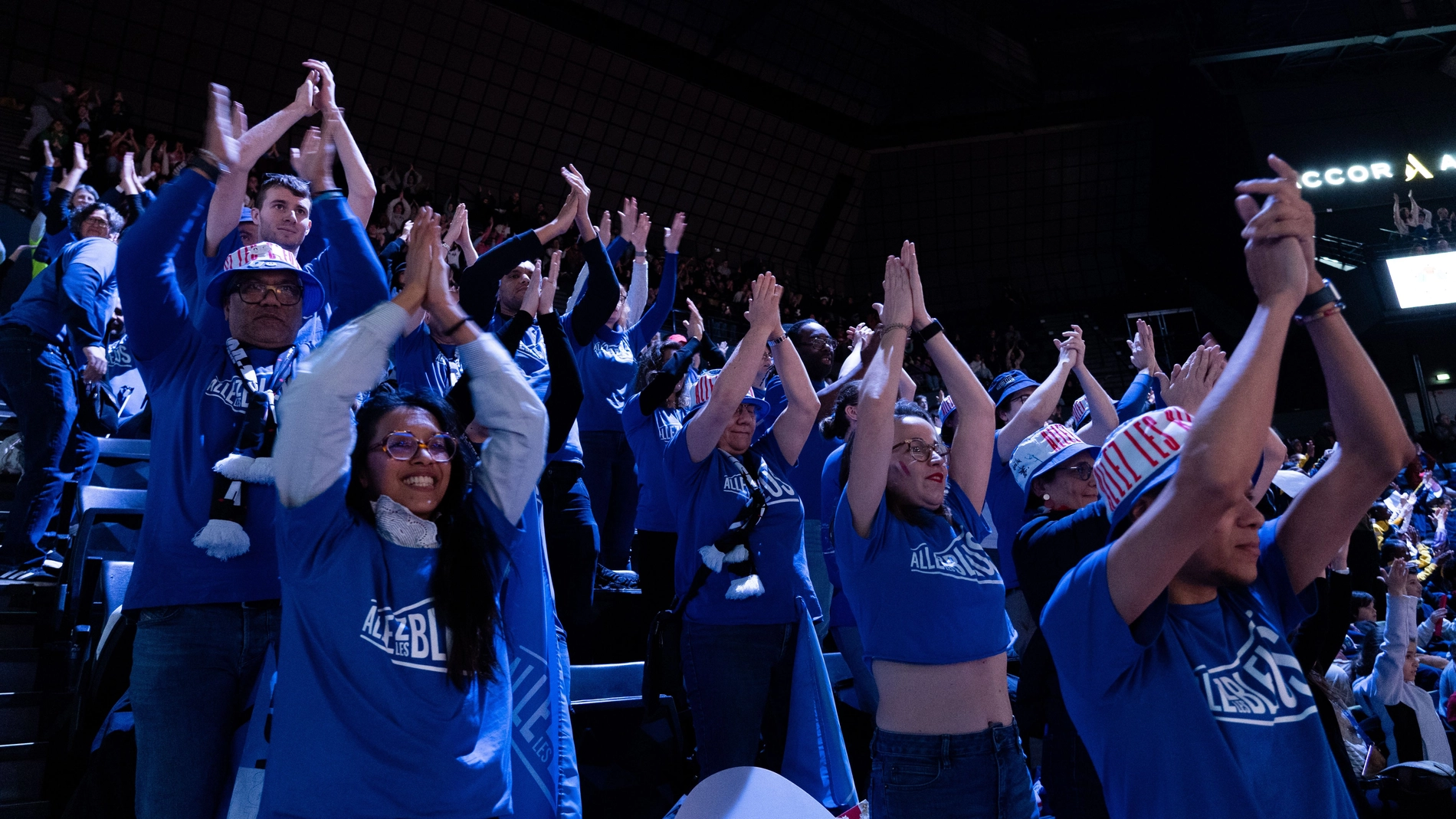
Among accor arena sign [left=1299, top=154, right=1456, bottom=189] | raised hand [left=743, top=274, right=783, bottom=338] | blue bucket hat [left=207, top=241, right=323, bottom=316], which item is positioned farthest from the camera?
accor arena sign [left=1299, top=154, right=1456, bottom=189]

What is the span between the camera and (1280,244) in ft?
5.58

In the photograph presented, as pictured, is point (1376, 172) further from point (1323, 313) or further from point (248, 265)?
point (248, 265)

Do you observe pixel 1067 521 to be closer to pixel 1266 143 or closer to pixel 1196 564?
pixel 1196 564

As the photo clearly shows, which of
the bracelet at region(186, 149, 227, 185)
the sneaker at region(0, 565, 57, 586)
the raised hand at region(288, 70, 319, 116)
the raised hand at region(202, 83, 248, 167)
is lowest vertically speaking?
the sneaker at region(0, 565, 57, 586)

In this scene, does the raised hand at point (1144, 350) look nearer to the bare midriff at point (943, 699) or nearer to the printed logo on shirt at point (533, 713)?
the bare midriff at point (943, 699)

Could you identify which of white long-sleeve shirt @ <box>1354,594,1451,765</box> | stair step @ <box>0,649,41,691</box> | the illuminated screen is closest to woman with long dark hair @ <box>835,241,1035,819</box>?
stair step @ <box>0,649,41,691</box>

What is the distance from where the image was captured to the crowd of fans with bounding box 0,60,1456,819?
1.74 meters

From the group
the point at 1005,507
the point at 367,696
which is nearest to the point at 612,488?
the point at 1005,507

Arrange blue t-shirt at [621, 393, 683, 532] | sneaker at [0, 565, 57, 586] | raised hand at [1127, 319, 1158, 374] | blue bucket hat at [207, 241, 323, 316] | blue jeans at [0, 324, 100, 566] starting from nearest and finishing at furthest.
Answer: blue bucket hat at [207, 241, 323, 316]
sneaker at [0, 565, 57, 586]
blue jeans at [0, 324, 100, 566]
blue t-shirt at [621, 393, 683, 532]
raised hand at [1127, 319, 1158, 374]

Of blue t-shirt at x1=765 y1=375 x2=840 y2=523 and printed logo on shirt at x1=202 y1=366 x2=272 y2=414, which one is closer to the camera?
printed logo on shirt at x1=202 y1=366 x2=272 y2=414

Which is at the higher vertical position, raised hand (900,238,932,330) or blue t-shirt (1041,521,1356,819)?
raised hand (900,238,932,330)

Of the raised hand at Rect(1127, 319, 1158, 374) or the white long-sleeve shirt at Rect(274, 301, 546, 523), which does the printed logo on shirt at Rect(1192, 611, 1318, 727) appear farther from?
the raised hand at Rect(1127, 319, 1158, 374)

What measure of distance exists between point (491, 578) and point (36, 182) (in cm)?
684

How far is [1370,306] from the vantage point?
54.4 feet
